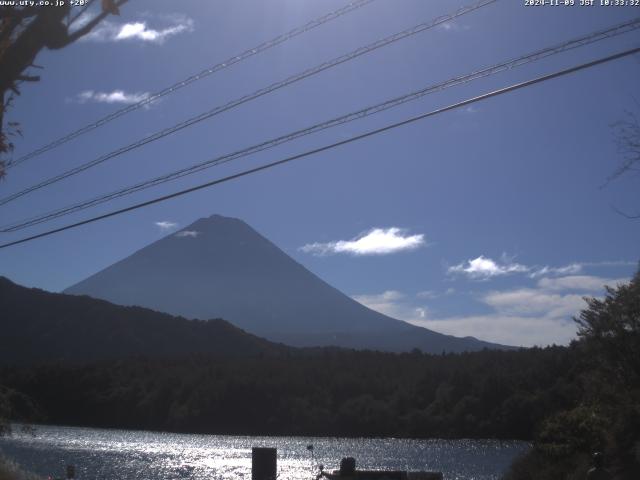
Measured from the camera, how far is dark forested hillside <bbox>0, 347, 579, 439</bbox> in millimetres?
94188

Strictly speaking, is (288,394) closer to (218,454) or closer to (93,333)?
(218,454)

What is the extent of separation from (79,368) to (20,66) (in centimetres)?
10277

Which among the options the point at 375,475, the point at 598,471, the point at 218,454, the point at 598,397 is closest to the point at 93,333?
the point at 218,454

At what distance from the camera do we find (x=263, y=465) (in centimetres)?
2950

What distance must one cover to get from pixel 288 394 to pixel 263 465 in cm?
7844

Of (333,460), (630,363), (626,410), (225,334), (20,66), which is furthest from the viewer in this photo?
(225,334)

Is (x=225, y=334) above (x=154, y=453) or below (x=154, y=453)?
above

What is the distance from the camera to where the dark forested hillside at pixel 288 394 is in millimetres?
94188

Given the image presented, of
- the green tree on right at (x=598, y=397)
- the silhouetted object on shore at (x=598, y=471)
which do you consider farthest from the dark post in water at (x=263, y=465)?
the silhouetted object on shore at (x=598, y=471)

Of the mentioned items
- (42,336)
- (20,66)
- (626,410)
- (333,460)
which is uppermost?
(42,336)

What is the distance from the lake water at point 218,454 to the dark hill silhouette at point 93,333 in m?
20.3

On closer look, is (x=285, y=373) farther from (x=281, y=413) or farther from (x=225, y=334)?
(x=225, y=334)

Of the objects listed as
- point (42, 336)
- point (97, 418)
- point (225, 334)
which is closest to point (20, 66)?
point (97, 418)

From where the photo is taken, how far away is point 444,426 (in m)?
94.2
